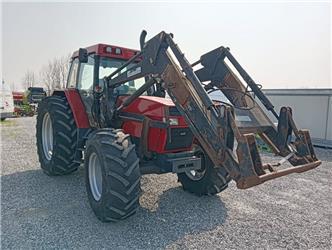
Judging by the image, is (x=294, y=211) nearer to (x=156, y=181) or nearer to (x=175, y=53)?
(x=156, y=181)

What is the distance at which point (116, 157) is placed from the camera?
341 cm

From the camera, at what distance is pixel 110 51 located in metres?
4.93

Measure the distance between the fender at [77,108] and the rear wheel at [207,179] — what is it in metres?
2.11

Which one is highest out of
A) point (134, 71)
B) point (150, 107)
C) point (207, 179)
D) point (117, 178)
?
point (134, 71)

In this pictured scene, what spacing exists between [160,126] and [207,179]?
1.33 m

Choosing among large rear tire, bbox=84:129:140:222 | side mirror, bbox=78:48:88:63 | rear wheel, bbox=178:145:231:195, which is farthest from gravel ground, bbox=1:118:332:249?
side mirror, bbox=78:48:88:63

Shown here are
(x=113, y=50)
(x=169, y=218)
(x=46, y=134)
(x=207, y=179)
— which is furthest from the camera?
(x=46, y=134)

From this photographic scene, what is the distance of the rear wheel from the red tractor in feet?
0.05

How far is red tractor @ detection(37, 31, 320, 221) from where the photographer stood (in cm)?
316

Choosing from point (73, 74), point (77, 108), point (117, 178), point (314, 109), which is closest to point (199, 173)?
point (117, 178)

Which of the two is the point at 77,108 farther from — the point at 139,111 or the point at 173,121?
the point at 173,121

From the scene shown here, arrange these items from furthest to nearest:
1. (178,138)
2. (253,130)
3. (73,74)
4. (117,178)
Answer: (73,74)
(178,138)
(253,130)
(117,178)

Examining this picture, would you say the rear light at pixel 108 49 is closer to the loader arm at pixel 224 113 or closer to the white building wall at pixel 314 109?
the loader arm at pixel 224 113

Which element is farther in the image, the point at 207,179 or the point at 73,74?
the point at 73,74
